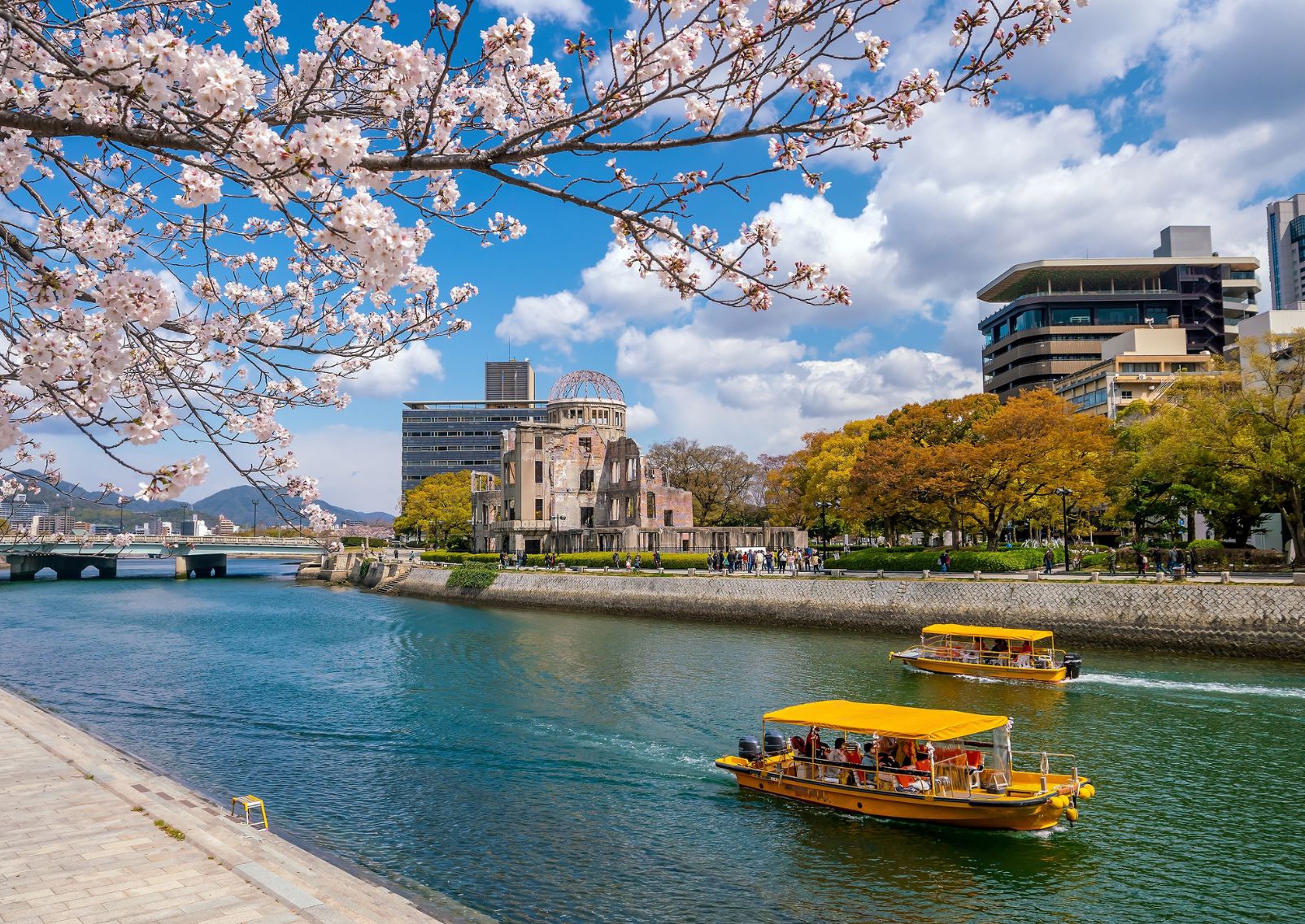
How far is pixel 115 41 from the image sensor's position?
23.0 ft

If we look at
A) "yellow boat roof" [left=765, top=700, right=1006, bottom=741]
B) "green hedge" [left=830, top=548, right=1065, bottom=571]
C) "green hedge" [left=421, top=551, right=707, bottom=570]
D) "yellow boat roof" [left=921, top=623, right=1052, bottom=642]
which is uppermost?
"green hedge" [left=830, top=548, right=1065, bottom=571]

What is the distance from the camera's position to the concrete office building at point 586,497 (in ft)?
262

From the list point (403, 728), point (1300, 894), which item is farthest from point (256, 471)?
point (403, 728)

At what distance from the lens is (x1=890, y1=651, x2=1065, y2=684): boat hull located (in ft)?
101

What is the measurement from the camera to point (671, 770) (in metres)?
21.7

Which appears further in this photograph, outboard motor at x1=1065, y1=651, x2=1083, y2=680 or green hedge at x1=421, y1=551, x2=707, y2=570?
green hedge at x1=421, y1=551, x2=707, y2=570

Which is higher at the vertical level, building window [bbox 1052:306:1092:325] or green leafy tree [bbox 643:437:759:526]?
building window [bbox 1052:306:1092:325]

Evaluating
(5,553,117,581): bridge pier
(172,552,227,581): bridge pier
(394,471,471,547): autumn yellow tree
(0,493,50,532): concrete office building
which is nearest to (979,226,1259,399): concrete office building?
(394,471,471,547): autumn yellow tree

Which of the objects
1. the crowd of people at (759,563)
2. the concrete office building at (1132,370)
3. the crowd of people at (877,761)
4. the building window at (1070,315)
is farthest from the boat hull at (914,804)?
the building window at (1070,315)

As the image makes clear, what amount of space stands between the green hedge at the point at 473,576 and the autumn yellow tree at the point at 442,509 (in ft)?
117

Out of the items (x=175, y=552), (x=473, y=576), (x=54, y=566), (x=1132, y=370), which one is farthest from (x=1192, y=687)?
(x=54, y=566)

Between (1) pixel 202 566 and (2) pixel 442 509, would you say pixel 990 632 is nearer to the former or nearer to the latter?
(2) pixel 442 509

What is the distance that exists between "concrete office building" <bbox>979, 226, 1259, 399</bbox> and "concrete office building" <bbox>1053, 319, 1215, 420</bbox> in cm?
1031

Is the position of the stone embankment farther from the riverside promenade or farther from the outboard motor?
the riverside promenade
